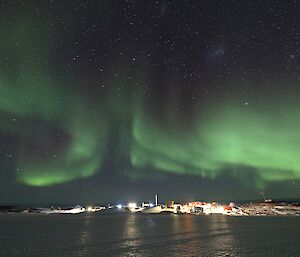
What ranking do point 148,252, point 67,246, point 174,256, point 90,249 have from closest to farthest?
point 174,256 → point 148,252 → point 90,249 → point 67,246

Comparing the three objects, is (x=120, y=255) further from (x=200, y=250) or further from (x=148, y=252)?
(x=200, y=250)

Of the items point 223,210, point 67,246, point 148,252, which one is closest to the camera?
point 148,252

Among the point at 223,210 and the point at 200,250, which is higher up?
the point at 223,210

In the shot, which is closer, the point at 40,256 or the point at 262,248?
the point at 40,256

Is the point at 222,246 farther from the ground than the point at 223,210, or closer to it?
closer to it

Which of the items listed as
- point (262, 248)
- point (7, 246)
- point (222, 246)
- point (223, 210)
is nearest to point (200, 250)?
point (222, 246)

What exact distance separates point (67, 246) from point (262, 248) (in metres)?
22.7

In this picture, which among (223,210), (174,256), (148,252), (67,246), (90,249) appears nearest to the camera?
(174,256)

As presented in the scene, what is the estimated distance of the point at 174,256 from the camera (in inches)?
1346

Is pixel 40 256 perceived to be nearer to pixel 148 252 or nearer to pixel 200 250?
pixel 148 252

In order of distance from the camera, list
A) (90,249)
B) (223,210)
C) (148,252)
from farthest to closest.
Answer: (223,210), (90,249), (148,252)

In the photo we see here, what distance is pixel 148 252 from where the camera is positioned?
37438 millimetres

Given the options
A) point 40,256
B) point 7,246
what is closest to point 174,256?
point 40,256

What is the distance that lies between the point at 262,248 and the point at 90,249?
1931cm
